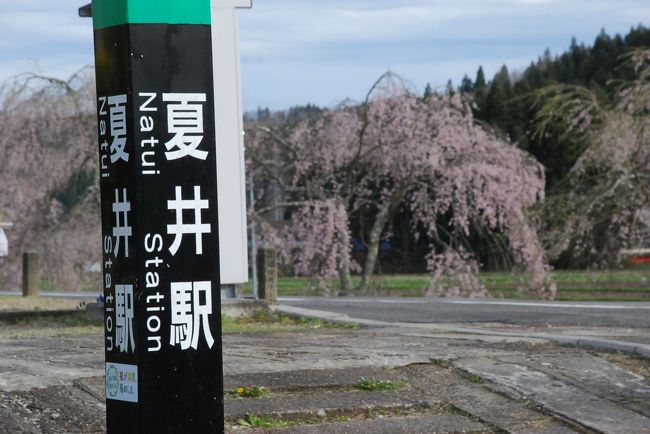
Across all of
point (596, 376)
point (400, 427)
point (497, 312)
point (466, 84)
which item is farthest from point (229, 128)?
point (466, 84)

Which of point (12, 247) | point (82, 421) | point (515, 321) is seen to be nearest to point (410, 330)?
point (515, 321)

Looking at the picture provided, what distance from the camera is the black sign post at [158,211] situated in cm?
447

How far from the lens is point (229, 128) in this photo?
33.1 ft

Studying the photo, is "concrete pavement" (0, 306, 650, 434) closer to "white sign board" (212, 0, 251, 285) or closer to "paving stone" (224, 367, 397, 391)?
"paving stone" (224, 367, 397, 391)

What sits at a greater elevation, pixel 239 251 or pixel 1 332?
pixel 239 251

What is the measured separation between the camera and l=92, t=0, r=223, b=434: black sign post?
14.7ft

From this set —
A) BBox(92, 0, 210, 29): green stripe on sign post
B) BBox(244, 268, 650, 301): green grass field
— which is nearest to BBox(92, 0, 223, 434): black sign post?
BBox(92, 0, 210, 29): green stripe on sign post

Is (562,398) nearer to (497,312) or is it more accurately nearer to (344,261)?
(497,312)

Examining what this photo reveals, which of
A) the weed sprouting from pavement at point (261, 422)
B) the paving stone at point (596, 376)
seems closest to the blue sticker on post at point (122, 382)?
the weed sprouting from pavement at point (261, 422)

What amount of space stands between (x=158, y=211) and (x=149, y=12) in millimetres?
863

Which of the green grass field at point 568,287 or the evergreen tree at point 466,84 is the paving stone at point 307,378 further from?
the evergreen tree at point 466,84

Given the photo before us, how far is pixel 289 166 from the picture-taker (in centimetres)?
2597

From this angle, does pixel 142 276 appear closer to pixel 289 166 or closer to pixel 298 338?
pixel 298 338

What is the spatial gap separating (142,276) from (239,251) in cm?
560
